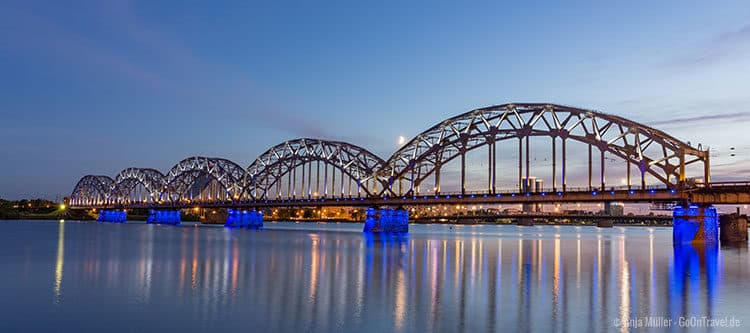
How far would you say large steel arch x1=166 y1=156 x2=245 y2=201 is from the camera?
169 m

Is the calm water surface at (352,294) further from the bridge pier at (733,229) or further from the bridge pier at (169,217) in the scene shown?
the bridge pier at (169,217)

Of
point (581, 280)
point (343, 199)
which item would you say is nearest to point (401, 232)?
point (343, 199)

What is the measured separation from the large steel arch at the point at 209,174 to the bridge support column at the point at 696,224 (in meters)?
114

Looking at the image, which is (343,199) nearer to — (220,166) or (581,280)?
(220,166)

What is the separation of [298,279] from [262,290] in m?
4.78

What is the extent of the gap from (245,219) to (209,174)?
31.3 meters

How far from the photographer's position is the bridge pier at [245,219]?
509ft

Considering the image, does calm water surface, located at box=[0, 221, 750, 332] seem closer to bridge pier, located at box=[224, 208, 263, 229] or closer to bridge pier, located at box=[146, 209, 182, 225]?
bridge pier, located at box=[224, 208, 263, 229]

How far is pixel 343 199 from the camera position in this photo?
117250mm

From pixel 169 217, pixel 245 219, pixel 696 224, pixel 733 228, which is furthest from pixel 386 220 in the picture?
pixel 169 217

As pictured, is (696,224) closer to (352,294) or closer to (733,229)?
(733,229)

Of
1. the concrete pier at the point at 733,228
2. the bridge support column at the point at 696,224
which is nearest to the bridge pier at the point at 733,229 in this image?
the concrete pier at the point at 733,228

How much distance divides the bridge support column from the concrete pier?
18.4 m

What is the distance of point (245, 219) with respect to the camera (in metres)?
156
